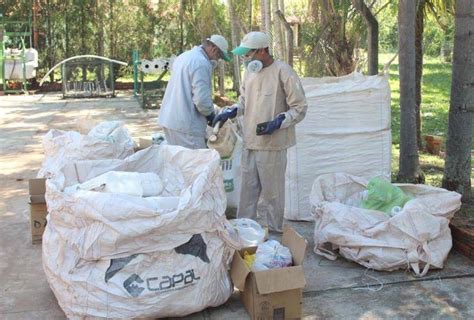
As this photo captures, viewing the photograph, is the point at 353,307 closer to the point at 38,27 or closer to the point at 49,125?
the point at 49,125

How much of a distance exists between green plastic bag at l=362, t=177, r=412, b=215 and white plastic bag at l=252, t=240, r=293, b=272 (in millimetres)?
926

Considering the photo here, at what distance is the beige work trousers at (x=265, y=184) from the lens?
4945mm

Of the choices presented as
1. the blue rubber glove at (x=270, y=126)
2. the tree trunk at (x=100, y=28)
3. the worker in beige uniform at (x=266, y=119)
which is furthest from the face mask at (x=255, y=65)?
the tree trunk at (x=100, y=28)

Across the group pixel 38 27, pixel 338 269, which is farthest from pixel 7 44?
pixel 338 269

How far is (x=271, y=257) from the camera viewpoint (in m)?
3.97

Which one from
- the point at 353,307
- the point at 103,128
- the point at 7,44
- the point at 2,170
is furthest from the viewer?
the point at 7,44

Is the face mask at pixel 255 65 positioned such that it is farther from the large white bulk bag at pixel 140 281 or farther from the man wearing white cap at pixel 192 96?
the large white bulk bag at pixel 140 281

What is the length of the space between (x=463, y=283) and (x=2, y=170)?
18.5ft

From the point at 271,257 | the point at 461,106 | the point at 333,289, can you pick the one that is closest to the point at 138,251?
the point at 271,257

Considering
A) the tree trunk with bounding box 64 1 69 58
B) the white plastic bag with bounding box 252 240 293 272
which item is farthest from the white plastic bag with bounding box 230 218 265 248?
the tree trunk with bounding box 64 1 69 58

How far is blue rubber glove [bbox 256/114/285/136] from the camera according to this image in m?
4.67

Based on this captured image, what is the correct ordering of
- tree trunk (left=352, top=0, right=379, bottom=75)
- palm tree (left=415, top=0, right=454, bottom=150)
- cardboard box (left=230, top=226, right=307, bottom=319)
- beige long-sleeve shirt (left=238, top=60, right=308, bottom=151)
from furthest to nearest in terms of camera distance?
1. palm tree (left=415, top=0, right=454, bottom=150)
2. tree trunk (left=352, top=0, right=379, bottom=75)
3. beige long-sleeve shirt (left=238, top=60, right=308, bottom=151)
4. cardboard box (left=230, top=226, right=307, bottom=319)

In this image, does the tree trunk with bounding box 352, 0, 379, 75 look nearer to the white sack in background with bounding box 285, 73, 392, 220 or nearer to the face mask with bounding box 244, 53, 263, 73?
the white sack in background with bounding box 285, 73, 392, 220

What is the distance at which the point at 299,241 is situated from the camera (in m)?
3.93
